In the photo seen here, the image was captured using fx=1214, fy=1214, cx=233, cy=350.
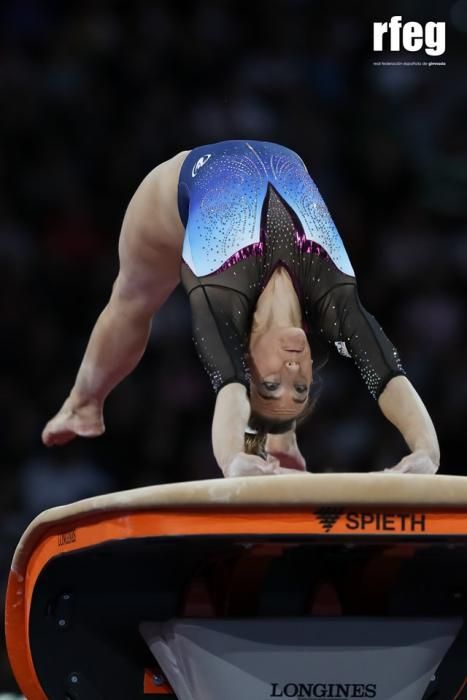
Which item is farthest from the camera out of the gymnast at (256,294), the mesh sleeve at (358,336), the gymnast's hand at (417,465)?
the mesh sleeve at (358,336)

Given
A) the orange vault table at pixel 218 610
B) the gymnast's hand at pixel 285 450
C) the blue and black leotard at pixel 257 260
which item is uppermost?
the blue and black leotard at pixel 257 260

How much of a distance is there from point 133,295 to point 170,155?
229 cm

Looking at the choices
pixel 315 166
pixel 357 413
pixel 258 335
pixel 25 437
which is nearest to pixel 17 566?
pixel 258 335

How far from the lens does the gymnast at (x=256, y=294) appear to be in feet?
7.49

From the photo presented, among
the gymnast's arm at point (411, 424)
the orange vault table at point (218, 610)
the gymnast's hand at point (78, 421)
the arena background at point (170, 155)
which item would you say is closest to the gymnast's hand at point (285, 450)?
the gymnast's arm at point (411, 424)

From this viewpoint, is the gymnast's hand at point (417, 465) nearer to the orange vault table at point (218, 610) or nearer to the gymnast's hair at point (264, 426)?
the orange vault table at point (218, 610)

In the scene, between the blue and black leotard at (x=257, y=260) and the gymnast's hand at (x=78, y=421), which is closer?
the blue and black leotard at (x=257, y=260)

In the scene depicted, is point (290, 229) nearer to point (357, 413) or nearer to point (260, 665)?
point (260, 665)

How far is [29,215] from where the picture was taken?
5297 millimetres

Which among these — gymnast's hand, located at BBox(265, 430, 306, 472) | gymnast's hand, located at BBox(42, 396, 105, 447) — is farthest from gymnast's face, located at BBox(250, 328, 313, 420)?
gymnast's hand, located at BBox(42, 396, 105, 447)

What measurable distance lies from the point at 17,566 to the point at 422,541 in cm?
64

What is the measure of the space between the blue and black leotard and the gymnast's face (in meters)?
0.04

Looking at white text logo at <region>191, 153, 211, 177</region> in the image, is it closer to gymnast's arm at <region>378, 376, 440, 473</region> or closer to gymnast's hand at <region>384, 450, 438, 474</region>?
gymnast's arm at <region>378, 376, 440, 473</region>

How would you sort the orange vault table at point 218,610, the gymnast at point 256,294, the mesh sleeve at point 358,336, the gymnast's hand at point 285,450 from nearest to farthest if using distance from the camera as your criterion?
1. the orange vault table at point 218,610
2. the gymnast at point 256,294
3. the mesh sleeve at point 358,336
4. the gymnast's hand at point 285,450
